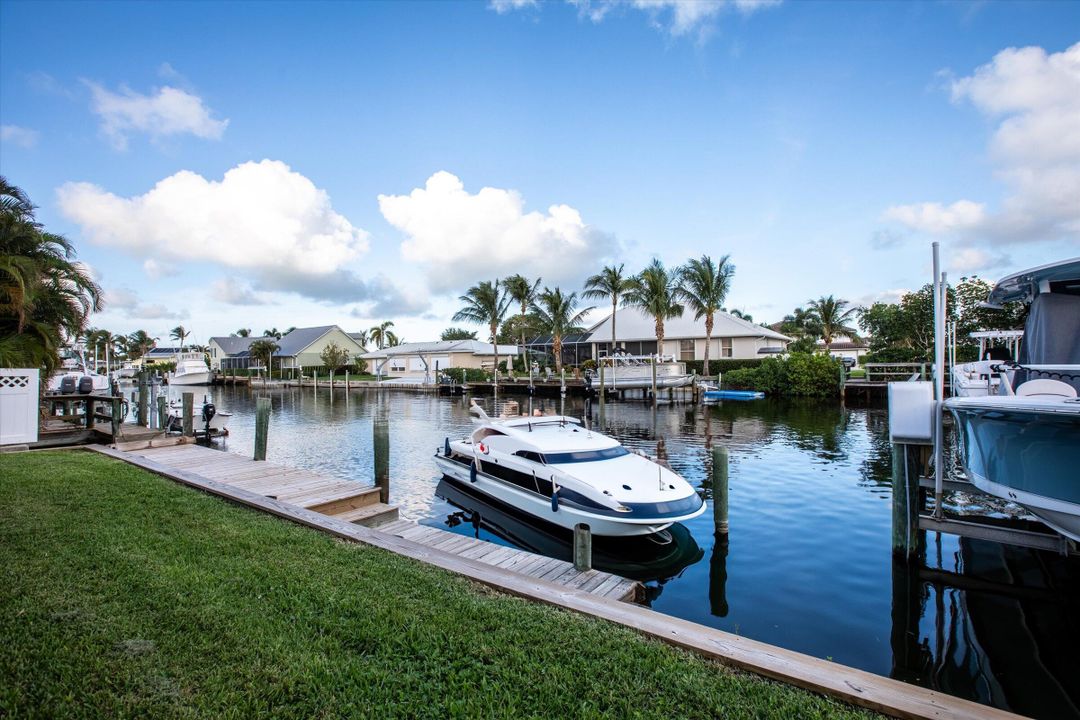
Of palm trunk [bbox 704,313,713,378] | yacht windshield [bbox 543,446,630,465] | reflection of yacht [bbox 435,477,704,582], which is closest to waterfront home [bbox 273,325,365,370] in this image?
palm trunk [bbox 704,313,713,378]

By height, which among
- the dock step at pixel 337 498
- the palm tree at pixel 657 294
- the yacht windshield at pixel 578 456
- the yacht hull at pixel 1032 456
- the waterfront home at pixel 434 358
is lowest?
the dock step at pixel 337 498

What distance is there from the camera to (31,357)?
14930 mm

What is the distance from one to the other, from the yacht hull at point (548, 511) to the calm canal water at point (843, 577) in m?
0.46

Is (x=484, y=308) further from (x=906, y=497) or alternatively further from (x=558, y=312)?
(x=906, y=497)

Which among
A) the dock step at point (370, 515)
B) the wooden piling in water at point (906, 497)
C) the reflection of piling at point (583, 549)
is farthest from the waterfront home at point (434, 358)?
the reflection of piling at point (583, 549)

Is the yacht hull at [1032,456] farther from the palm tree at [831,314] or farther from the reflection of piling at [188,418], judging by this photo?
the palm tree at [831,314]

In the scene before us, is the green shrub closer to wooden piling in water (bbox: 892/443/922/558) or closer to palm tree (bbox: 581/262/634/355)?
palm tree (bbox: 581/262/634/355)

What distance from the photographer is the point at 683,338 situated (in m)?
51.9

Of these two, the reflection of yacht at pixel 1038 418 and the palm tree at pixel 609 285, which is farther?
the palm tree at pixel 609 285

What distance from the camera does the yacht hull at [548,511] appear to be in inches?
370

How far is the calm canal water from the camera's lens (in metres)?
6.44

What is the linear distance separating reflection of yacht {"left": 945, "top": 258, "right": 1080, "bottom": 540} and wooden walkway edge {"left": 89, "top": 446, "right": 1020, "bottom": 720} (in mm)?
2831

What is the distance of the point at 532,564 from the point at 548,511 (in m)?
3.24

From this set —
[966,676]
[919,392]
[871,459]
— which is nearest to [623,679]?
[966,676]
